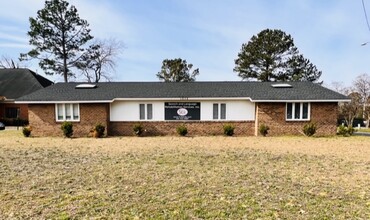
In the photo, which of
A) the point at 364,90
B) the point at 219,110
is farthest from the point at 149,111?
the point at 364,90

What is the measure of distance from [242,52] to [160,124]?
75.9 ft

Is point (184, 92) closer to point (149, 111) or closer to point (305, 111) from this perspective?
point (149, 111)

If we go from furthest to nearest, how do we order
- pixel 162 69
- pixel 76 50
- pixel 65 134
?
pixel 162 69 → pixel 76 50 → pixel 65 134

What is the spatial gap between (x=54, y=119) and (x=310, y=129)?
16592 millimetres

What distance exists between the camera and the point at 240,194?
5184 millimetres

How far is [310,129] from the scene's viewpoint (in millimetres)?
16234

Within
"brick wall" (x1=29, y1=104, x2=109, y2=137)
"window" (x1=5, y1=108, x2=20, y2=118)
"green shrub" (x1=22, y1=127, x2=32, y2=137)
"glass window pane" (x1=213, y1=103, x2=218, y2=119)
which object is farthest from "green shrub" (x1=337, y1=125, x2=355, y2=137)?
"window" (x1=5, y1=108, x2=20, y2=118)

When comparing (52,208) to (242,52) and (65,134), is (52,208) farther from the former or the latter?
(242,52)

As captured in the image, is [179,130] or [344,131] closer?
[179,130]

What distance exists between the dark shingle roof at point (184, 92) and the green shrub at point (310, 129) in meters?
1.74

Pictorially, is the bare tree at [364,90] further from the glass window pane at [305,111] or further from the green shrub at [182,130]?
the green shrub at [182,130]

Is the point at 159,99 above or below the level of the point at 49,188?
above

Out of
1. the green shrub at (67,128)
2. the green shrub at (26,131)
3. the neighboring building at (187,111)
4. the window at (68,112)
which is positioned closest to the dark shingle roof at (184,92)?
the neighboring building at (187,111)

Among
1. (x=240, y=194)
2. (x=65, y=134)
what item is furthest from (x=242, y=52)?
(x=240, y=194)
